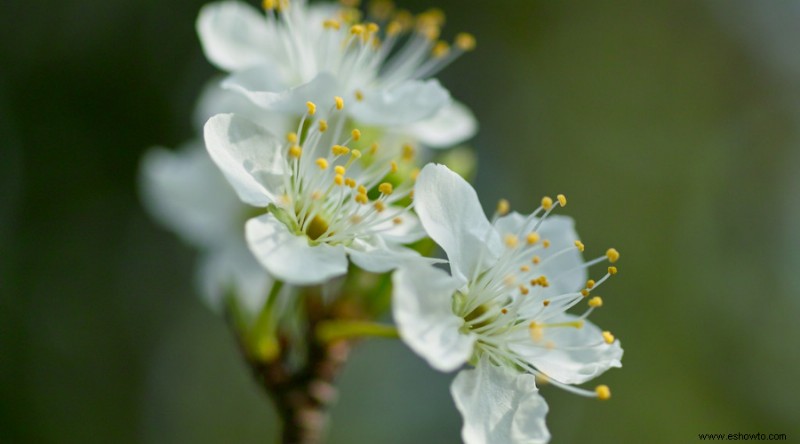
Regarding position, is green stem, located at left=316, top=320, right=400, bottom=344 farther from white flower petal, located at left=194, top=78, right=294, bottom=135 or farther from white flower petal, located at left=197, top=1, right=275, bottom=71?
white flower petal, located at left=197, top=1, right=275, bottom=71

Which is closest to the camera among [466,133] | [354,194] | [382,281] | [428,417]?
[354,194]

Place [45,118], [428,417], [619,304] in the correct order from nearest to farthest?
1. [45,118]
2. [619,304]
3. [428,417]

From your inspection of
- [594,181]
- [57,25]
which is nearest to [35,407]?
[57,25]

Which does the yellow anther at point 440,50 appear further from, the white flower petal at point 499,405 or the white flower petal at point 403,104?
the white flower petal at point 499,405

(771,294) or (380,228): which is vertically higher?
(380,228)

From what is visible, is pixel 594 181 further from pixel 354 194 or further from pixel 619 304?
pixel 354 194

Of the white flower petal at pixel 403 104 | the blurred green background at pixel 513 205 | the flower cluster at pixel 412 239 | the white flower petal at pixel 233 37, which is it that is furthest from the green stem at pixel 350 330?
the blurred green background at pixel 513 205
